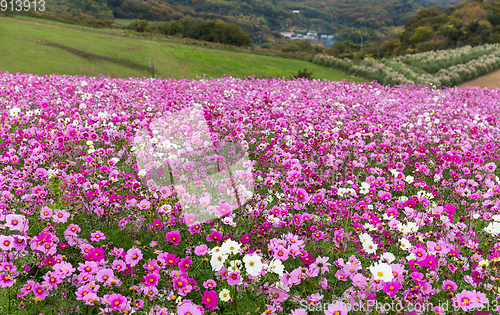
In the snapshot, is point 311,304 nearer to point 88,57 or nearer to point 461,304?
point 461,304

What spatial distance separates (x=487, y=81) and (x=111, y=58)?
23.0m

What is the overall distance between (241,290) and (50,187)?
2.51 metres

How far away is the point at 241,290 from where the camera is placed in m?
2.46

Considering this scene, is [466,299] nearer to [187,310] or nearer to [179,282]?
[187,310]

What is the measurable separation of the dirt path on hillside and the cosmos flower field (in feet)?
51.5

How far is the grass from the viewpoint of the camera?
15.0 m

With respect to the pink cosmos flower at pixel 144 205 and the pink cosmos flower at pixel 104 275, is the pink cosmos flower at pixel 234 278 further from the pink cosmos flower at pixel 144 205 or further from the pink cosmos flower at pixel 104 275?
the pink cosmos flower at pixel 144 205

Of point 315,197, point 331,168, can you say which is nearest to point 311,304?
point 315,197

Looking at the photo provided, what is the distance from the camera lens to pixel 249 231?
3.29 meters

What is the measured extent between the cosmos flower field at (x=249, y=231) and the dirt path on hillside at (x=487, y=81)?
1569 cm

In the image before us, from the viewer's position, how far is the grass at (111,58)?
15.0m

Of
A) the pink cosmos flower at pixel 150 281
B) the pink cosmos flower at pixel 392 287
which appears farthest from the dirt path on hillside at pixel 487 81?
the pink cosmos flower at pixel 150 281

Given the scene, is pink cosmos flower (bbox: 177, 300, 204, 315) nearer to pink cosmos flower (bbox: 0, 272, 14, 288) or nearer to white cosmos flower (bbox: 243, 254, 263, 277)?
white cosmos flower (bbox: 243, 254, 263, 277)

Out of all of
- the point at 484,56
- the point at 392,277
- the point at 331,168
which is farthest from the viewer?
the point at 484,56
